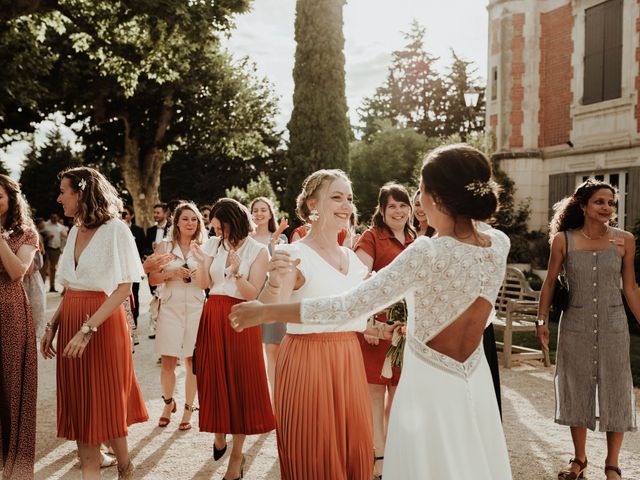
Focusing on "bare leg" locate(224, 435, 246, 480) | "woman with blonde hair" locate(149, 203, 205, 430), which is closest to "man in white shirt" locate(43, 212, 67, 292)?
"woman with blonde hair" locate(149, 203, 205, 430)

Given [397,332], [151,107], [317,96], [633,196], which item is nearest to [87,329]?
[397,332]

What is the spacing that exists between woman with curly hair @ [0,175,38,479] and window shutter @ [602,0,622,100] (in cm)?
1510

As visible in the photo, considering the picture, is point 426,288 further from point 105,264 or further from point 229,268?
point 229,268

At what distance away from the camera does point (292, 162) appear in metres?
19.7

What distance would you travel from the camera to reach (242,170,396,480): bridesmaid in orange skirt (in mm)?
3262

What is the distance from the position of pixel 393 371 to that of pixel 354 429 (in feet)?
5.36

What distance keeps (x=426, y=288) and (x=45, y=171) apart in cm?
5568

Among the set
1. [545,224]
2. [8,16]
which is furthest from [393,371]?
[545,224]

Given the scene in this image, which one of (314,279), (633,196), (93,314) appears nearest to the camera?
(314,279)

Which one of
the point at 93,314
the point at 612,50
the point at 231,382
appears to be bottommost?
the point at 231,382

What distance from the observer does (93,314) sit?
4027 millimetres

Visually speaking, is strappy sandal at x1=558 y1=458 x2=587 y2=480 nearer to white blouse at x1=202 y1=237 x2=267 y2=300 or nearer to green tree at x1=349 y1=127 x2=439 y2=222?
white blouse at x1=202 y1=237 x2=267 y2=300

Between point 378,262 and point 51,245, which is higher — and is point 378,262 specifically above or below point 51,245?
above

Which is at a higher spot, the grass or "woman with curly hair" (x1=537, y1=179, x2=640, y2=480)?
"woman with curly hair" (x1=537, y1=179, x2=640, y2=480)
